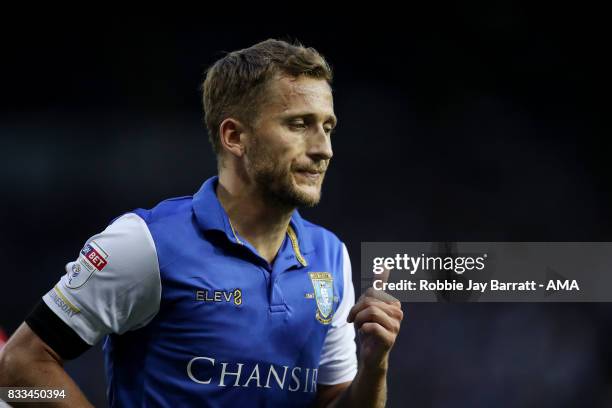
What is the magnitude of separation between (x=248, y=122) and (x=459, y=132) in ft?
8.79

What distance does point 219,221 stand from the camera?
5.28 feet

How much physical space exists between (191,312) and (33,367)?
0.32 metres

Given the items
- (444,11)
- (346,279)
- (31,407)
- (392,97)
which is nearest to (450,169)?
(392,97)

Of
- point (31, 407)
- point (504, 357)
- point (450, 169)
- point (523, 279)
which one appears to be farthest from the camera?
point (450, 169)

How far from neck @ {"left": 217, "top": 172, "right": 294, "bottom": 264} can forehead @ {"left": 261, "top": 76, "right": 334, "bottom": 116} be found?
181 millimetres

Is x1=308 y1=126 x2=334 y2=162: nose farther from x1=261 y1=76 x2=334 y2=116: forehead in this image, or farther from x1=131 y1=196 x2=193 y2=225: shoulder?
x1=131 y1=196 x2=193 y2=225: shoulder

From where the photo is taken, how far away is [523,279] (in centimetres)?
331

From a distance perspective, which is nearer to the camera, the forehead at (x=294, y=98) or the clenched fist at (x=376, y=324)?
the clenched fist at (x=376, y=324)

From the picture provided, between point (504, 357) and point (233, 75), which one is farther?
point (504, 357)

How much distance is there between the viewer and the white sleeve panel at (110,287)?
57.3 inches

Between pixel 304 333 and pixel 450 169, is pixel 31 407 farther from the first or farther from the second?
pixel 450 169

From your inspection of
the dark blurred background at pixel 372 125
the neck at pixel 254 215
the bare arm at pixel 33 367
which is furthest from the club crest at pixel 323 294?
the dark blurred background at pixel 372 125

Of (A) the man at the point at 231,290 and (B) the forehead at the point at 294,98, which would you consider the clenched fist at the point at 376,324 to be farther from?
(B) the forehead at the point at 294,98

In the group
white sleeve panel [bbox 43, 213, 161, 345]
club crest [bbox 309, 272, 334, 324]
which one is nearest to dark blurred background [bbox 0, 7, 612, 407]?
club crest [bbox 309, 272, 334, 324]
